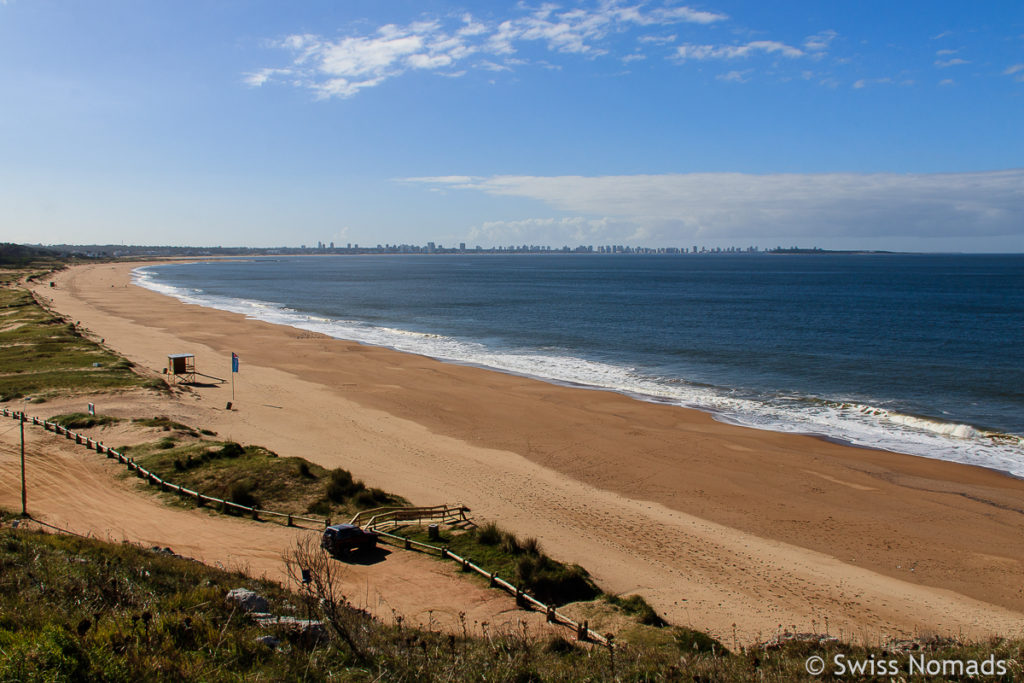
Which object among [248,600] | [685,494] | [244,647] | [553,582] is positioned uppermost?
[244,647]

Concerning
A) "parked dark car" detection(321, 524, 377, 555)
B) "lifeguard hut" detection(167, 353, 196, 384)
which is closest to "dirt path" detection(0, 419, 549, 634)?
"parked dark car" detection(321, 524, 377, 555)

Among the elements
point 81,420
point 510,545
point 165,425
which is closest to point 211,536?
point 510,545

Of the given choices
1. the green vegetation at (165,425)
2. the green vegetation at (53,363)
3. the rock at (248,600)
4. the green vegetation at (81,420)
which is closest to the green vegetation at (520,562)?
the rock at (248,600)

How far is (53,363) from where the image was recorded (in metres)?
36.2

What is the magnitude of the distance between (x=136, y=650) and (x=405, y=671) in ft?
9.95

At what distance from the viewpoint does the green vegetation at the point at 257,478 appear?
18484 mm

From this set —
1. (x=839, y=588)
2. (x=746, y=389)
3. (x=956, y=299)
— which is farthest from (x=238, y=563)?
(x=956, y=299)

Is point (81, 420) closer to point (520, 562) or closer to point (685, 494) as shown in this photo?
point (520, 562)

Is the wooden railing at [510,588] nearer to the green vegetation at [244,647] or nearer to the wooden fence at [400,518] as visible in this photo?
the wooden fence at [400,518]

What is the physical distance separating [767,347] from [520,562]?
134 ft

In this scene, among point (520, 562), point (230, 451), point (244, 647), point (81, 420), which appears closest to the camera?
point (244, 647)

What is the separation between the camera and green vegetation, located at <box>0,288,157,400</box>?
3094cm

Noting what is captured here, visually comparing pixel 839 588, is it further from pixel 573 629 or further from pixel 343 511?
pixel 343 511

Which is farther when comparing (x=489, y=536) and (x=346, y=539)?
(x=489, y=536)
